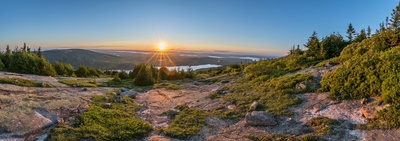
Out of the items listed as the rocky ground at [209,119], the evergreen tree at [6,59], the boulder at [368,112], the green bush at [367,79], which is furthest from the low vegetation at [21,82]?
the boulder at [368,112]

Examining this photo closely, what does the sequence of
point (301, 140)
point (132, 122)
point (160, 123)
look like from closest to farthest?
1. point (301, 140)
2. point (132, 122)
3. point (160, 123)

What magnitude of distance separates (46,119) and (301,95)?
1005 cm

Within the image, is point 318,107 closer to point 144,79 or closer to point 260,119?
point 260,119

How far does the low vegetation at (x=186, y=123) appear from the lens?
8461 mm

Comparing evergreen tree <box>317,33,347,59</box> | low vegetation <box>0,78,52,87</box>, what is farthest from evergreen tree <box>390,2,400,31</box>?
low vegetation <box>0,78,52,87</box>

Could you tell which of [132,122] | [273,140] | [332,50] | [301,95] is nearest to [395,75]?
[301,95]

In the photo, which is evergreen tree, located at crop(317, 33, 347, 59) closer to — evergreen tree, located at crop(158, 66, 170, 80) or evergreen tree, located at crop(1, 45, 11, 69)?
evergreen tree, located at crop(158, 66, 170, 80)

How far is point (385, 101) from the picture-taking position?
8344mm

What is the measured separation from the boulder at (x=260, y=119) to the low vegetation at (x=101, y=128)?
11.5 feet

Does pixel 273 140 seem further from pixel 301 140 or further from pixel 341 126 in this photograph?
pixel 341 126

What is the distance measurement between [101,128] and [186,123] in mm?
2963

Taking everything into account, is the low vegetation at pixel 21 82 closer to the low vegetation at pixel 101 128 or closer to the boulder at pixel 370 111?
the low vegetation at pixel 101 128

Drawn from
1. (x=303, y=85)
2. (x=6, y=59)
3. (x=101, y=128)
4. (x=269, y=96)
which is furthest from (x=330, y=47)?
(x=6, y=59)

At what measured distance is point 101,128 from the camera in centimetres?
831
